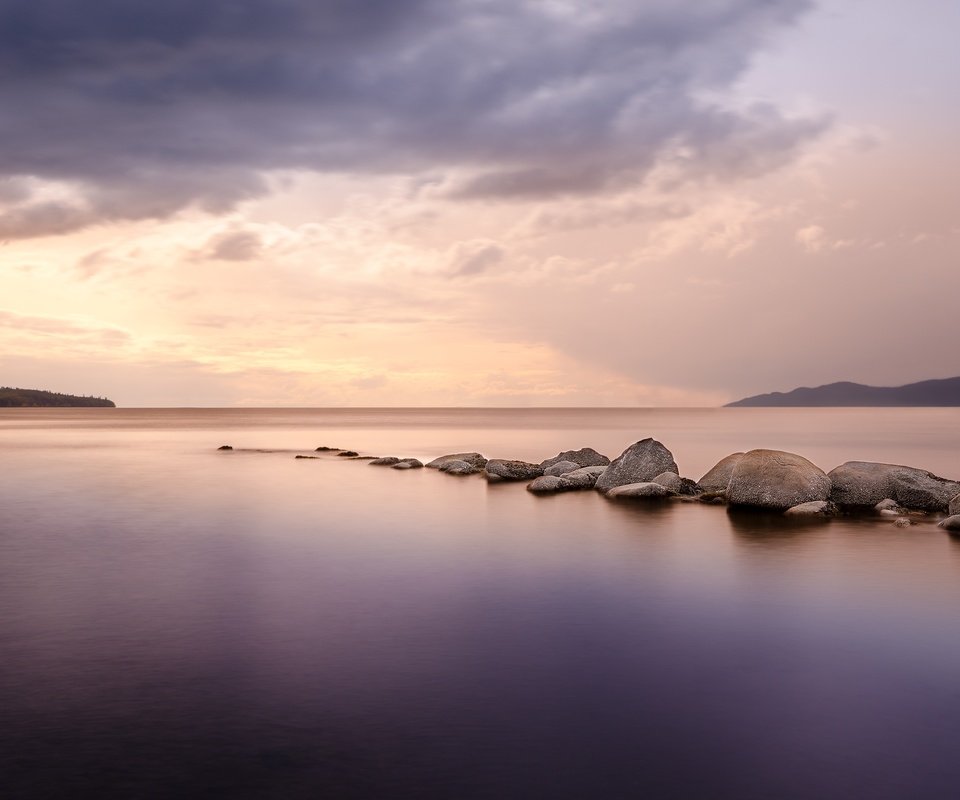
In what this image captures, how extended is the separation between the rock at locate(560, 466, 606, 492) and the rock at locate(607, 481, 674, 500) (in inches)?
105

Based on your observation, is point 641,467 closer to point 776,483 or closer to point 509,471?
point 776,483

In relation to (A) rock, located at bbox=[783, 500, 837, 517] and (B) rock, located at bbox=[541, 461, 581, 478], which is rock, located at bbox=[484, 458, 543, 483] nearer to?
(B) rock, located at bbox=[541, 461, 581, 478]

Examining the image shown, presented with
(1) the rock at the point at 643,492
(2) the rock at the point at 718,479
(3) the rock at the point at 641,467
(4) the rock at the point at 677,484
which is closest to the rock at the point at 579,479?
(3) the rock at the point at 641,467

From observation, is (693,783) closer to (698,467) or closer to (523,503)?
(523,503)

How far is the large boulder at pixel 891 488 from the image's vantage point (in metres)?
25.3

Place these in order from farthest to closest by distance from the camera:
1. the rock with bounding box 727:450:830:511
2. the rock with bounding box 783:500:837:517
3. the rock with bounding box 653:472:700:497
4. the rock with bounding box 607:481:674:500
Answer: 1. the rock with bounding box 653:472:700:497
2. the rock with bounding box 607:481:674:500
3. the rock with bounding box 727:450:830:511
4. the rock with bounding box 783:500:837:517

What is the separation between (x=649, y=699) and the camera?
976 cm

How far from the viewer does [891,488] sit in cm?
2602

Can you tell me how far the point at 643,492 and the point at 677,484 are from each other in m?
1.45

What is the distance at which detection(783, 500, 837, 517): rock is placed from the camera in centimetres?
2459

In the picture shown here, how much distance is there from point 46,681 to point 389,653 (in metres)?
4.34

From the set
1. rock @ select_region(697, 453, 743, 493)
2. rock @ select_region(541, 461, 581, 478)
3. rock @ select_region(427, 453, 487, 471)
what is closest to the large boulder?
rock @ select_region(697, 453, 743, 493)

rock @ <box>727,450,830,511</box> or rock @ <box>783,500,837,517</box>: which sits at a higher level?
rock @ <box>727,450,830,511</box>

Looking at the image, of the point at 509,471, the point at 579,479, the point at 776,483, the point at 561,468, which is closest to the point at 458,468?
the point at 509,471
